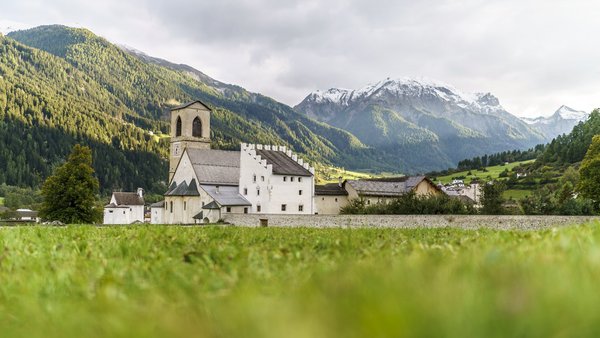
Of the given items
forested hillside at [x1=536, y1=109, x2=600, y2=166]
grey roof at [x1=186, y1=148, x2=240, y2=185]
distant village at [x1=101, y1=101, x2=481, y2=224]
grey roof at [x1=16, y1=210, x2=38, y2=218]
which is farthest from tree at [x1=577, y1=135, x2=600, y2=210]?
grey roof at [x1=16, y1=210, x2=38, y2=218]

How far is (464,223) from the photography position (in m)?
38.9

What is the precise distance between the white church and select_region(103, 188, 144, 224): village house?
4036 centimetres

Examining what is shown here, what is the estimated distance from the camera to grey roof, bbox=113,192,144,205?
5018 inches

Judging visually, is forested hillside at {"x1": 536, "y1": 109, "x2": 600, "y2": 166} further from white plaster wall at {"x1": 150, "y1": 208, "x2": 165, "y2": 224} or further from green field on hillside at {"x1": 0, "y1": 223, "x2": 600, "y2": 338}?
green field on hillside at {"x1": 0, "y1": 223, "x2": 600, "y2": 338}

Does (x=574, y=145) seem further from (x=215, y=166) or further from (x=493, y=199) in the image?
(x=215, y=166)

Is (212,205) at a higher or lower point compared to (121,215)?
higher

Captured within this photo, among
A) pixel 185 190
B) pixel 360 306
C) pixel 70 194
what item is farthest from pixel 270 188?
pixel 360 306

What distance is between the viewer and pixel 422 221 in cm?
4284

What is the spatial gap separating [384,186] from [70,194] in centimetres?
4330

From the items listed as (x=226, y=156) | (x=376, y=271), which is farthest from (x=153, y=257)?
(x=226, y=156)

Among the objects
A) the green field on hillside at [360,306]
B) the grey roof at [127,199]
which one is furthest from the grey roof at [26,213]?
the green field on hillside at [360,306]

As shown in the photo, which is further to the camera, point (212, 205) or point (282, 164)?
point (282, 164)

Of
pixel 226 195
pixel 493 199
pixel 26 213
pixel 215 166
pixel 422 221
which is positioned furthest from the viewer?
pixel 26 213

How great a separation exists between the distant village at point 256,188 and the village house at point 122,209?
40330mm
